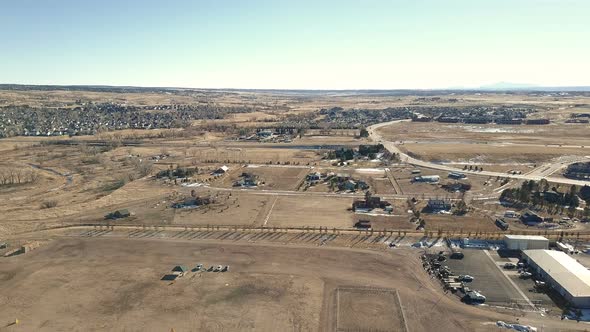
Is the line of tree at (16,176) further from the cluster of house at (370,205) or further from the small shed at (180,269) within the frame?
the cluster of house at (370,205)

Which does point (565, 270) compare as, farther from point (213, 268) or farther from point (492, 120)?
point (492, 120)

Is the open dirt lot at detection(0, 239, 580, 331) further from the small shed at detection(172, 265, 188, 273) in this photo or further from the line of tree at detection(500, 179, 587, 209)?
the line of tree at detection(500, 179, 587, 209)

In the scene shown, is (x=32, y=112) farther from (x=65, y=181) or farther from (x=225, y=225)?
(x=225, y=225)

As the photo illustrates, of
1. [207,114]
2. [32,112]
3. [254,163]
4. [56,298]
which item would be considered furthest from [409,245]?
[32,112]

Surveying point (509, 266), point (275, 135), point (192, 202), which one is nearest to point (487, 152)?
point (275, 135)

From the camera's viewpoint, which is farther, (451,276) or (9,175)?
(9,175)

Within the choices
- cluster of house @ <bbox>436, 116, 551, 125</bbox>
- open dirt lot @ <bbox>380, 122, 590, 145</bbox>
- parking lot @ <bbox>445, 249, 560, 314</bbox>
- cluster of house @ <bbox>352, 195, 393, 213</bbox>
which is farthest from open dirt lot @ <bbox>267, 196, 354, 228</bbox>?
cluster of house @ <bbox>436, 116, 551, 125</bbox>

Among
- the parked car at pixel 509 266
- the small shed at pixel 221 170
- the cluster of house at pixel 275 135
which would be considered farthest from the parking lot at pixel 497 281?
the cluster of house at pixel 275 135
